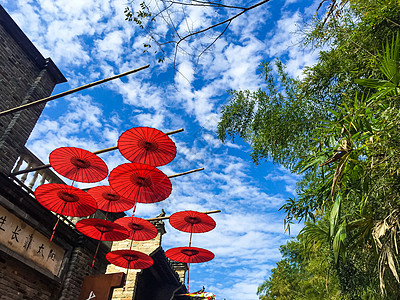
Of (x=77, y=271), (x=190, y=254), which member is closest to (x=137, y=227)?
(x=190, y=254)

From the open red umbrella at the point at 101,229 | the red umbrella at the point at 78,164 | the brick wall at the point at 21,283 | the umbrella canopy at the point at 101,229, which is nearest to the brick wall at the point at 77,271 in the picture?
the brick wall at the point at 21,283

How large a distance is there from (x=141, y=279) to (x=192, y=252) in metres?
4.67

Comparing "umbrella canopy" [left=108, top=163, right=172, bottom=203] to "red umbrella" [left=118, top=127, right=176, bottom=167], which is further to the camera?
"umbrella canopy" [left=108, top=163, right=172, bottom=203]

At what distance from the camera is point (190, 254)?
707 cm

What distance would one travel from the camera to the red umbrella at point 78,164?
17.9 ft

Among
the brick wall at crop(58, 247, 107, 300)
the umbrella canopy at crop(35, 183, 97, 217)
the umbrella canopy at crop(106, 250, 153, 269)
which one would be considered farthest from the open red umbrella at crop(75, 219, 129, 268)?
the brick wall at crop(58, 247, 107, 300)

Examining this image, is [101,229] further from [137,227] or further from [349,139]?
[349,139]

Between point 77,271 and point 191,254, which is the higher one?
point 191,254

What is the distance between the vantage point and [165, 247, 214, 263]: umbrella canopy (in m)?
6.97

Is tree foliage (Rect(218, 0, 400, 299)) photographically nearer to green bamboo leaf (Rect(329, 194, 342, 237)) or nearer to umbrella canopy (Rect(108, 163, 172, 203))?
green bamboo leaf (Rect(329, 194, 342, 237))

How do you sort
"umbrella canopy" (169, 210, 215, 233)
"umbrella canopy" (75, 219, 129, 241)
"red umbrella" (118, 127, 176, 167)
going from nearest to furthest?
"red umbrella" (118, 127, 176, 167) → "umbrella canopy" (75, 219, 129, 241) → "umbrella canopy" (169, 210, 215, 233)

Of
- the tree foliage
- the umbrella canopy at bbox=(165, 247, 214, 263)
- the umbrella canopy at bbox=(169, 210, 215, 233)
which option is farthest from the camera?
the umbrella canopy at bbox=(165, 247, 214, 263)

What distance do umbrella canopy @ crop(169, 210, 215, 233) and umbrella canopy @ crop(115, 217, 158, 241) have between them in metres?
0.56

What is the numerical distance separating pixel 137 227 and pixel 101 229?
913 mm
